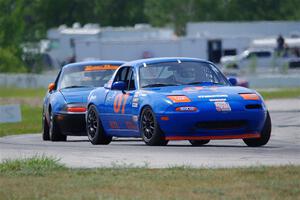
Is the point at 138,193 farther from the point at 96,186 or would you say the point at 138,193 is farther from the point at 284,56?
the point at 284,56

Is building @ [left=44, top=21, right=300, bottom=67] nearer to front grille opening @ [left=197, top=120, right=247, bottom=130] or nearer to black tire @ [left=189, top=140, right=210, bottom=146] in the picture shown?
black tire @ [left=189, top=140, right=210, bottom=146]

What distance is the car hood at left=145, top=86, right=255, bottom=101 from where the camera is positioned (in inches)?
623

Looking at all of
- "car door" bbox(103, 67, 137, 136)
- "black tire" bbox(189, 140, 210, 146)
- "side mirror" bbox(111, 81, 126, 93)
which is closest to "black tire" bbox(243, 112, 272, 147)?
"black tire" bbox(189, 140, 210, 146)

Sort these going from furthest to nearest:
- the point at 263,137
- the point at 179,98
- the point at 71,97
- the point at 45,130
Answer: the point at 45,130, the point at 71,97, the point at 263,137, the point at 179,98

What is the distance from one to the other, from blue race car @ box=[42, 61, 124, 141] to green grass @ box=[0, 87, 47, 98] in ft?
89.1

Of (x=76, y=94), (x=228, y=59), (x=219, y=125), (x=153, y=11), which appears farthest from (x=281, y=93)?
(x=153, y=11)

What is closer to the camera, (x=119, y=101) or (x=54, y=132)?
(x=119, y=101)

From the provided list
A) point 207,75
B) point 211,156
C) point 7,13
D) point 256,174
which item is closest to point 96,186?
point 256,174

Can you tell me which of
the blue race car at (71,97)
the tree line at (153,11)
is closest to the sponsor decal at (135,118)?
the blue race car at (71,97)

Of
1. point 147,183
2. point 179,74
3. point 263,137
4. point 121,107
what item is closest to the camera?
point 147,183

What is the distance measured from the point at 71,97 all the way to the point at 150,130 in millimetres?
3861

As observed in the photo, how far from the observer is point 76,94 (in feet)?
65.2

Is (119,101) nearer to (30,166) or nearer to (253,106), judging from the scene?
(253,106)

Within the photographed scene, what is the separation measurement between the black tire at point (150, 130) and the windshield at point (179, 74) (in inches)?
25.7
